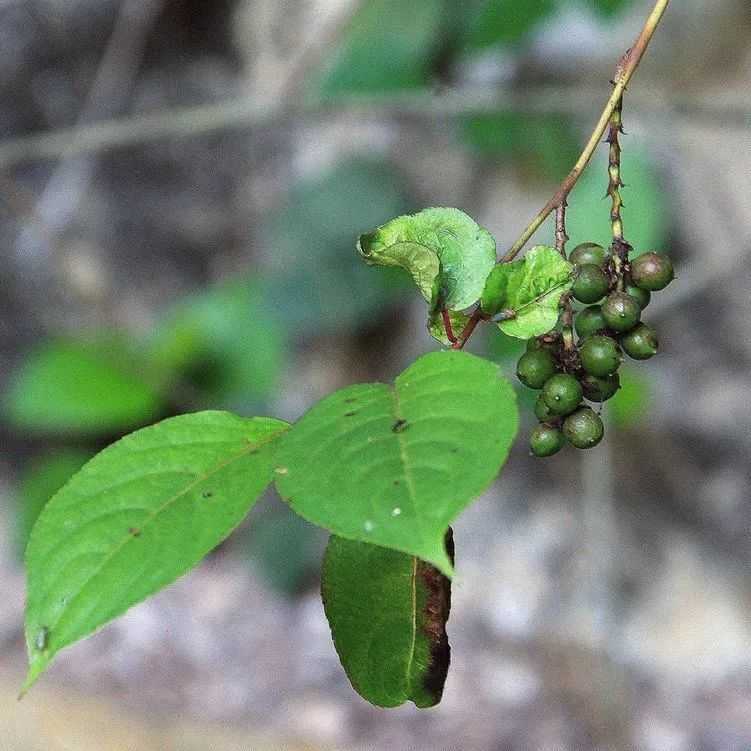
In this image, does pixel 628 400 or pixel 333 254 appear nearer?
pixel 628 400

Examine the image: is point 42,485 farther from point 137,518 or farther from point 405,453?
point 405,453

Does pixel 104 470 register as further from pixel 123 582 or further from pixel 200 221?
pixel 200 221

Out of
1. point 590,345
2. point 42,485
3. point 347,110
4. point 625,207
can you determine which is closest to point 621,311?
point 590,345

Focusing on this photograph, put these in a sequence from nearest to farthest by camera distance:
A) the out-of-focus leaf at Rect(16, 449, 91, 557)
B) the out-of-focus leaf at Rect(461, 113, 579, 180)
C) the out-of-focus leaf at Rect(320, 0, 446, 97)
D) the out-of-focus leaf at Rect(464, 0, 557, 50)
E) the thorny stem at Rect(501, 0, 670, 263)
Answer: the thorny stem at Rect(501, 0, 670, 263) < the out-of-focus leaf at Rect(464, 0, 557, 50) < the out-of-focus leaf at Rect(320, 0, 446, 97) < the out-of-focus leaf at Rect(461, 113, 579, 180) < the out-of-focus leaf at Rect(16, 449, 91, 557)

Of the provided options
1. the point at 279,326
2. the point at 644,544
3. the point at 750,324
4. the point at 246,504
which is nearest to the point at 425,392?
the point at 246,504

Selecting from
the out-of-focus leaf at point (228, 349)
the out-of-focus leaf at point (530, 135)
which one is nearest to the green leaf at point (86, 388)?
the out-of-focus leaf at point (228, 349)

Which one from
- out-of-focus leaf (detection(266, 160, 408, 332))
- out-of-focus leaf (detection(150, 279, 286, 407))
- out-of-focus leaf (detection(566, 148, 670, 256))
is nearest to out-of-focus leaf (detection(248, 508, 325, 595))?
out-of-focus leaf (detection(150, 279, 286, 407))

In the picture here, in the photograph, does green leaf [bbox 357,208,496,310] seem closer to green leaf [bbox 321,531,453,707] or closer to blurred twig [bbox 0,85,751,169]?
green leaf [bbox 321,531,453,707]
